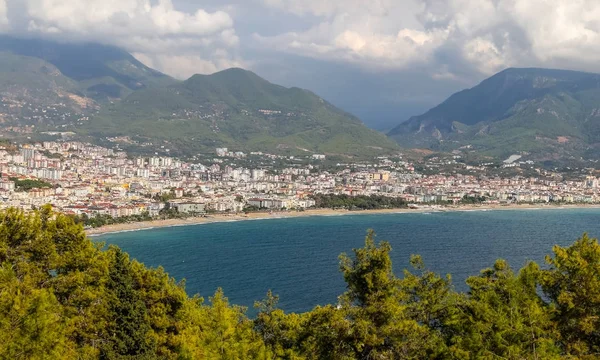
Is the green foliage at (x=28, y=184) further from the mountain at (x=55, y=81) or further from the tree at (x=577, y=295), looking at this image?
the mountain at (x=55, y=81)

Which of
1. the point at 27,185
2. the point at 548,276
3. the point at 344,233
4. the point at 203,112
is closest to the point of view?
the point at 548,276

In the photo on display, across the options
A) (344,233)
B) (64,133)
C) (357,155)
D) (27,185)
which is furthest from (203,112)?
(344,233)

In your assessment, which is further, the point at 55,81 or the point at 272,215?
the point at 55,81

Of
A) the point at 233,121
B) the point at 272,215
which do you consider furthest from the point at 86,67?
the point at 272,215

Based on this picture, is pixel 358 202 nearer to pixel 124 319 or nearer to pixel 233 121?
pixel 124 319

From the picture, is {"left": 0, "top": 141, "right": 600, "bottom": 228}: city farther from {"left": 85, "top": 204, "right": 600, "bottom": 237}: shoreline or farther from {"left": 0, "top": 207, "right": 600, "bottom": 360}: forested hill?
{"left": 0, "top": 207, "right": 600, "bottom": 360}: forested hill

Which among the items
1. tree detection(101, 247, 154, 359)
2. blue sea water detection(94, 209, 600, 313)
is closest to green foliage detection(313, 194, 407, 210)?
blue sea water detection(94, 209, 600, 313)

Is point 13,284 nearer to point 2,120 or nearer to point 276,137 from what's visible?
point 276,137
